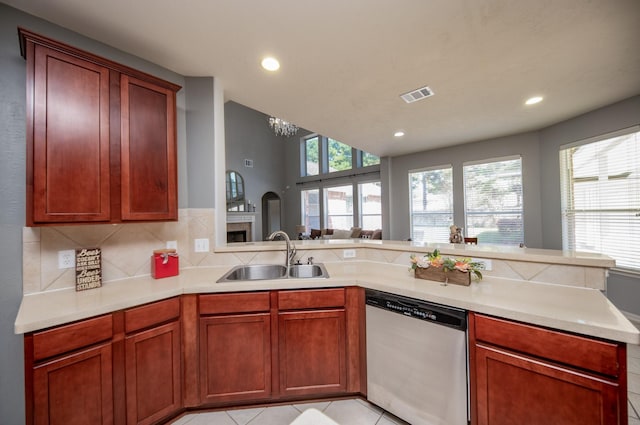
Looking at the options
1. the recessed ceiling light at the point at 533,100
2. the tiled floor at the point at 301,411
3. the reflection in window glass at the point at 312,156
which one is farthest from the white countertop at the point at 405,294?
the reflection in window glass at the point at 312,156

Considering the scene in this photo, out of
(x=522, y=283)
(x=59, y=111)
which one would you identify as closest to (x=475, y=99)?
(x=522, y=283)

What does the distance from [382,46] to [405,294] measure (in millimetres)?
1866

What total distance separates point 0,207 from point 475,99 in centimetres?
426

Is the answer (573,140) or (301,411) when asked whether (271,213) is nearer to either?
(301,411)

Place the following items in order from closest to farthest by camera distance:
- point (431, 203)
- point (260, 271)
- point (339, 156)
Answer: point (260, 271)
point (431, 203)
point (339, 156)

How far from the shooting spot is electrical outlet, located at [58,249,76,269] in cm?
159

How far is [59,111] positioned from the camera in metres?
1.39

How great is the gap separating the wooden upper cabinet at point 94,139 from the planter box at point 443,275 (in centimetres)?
188

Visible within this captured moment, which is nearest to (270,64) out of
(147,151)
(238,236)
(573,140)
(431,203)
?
(147,151)

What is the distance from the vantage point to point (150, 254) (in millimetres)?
1983

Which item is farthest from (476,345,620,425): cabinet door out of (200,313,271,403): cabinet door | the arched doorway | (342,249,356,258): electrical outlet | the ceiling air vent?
the arched doorway

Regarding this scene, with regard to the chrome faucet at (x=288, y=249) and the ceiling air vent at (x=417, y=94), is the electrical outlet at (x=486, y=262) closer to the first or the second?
the chrome faucet at (x=288, y=249)

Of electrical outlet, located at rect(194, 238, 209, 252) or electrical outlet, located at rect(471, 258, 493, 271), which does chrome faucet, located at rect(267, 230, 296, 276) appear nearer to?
electrical outlet, located at rect(194, 238, 209, 252)

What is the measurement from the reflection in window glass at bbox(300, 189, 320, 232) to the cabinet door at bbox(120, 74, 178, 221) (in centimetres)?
728
